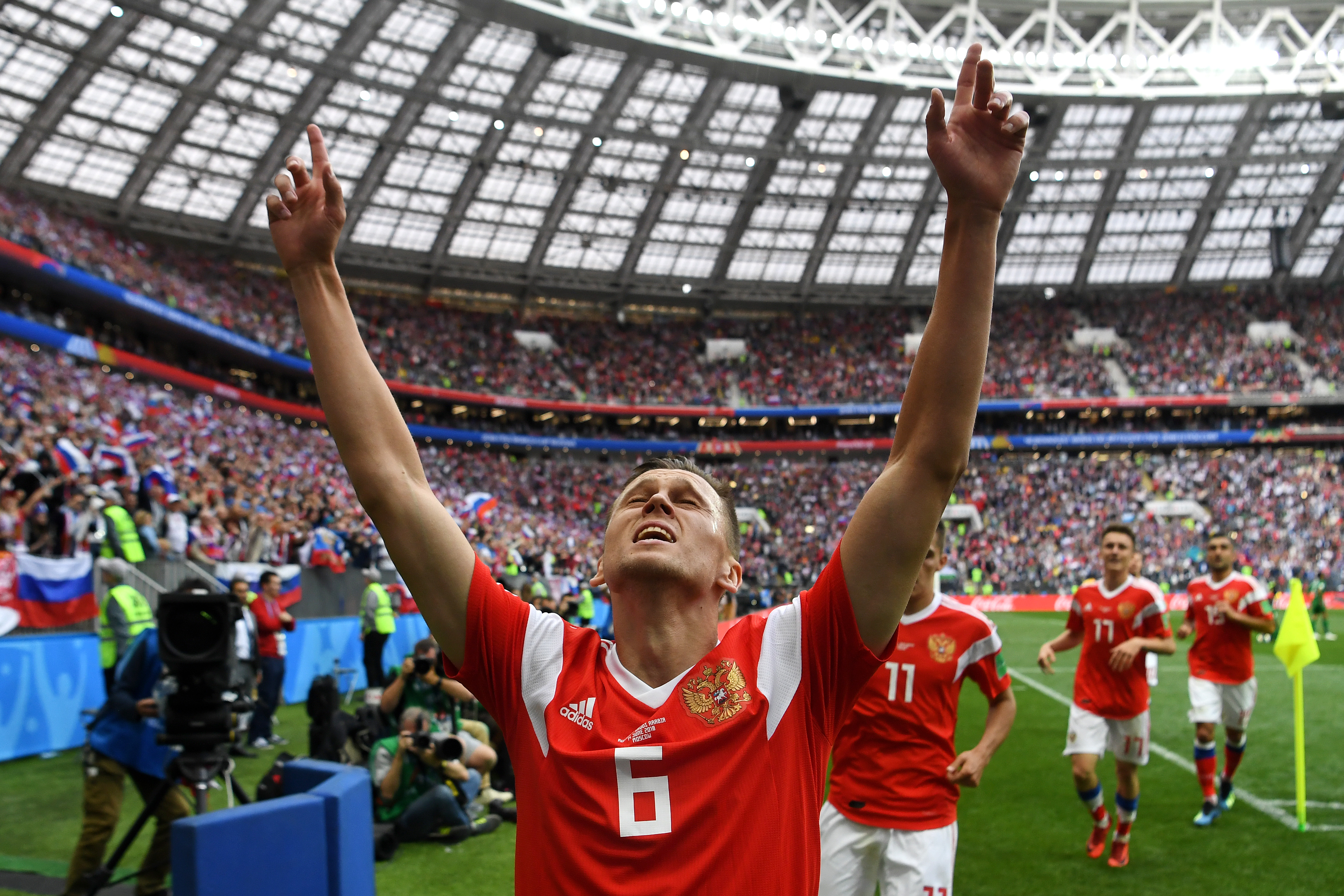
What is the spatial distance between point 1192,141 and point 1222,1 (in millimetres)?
A: 10005

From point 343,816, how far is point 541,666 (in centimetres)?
295

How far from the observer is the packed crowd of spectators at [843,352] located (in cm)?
4606

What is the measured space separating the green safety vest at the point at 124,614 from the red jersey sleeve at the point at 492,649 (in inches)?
234

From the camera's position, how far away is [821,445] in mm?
51844

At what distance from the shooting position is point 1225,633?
8188mm

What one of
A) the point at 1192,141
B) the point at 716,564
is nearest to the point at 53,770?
the point at 716,564

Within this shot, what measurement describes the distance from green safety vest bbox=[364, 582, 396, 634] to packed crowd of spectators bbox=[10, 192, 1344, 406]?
1287 inches

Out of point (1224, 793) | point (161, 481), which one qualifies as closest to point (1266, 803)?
point (1224, 793)

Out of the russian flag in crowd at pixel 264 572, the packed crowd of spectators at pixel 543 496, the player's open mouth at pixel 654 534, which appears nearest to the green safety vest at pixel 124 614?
the russian flag in crowd at pixel 264 572

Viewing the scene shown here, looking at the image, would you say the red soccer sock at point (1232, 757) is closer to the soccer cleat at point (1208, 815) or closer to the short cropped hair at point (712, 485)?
the soccer cleat at point (1208, 815)

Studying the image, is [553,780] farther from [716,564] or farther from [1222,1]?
[1222,1]

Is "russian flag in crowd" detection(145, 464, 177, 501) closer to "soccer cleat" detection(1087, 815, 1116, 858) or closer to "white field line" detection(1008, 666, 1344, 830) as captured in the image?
"soccer cleat" detection(1087, 815, 1116, 858)

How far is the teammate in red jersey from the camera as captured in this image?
1.73 m

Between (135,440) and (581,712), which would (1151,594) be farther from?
(135,440)
